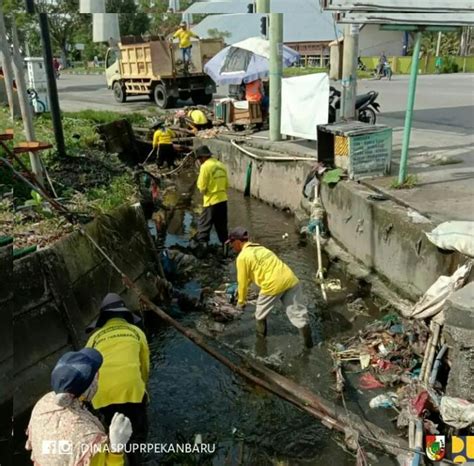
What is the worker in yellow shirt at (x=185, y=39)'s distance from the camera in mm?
18312

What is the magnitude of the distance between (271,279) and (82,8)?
214 inches

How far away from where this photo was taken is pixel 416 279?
6668mm

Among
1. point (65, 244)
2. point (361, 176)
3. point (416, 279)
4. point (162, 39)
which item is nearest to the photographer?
point (65, 244)

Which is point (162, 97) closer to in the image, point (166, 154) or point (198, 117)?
point (198, 117)

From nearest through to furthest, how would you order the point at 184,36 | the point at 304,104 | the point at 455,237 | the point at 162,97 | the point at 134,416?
the point at 134,416 < the point at 455,237 < the point at 304,104 < the point at 184,36 < the point at 162,97

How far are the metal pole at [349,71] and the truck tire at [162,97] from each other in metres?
10.1

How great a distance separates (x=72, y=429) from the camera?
9.60ft

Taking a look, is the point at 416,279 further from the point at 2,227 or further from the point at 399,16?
the point at 2,227

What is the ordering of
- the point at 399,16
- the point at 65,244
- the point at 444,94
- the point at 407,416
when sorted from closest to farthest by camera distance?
1. the point at 407,416
2. the point at 65,244
3. the point at 399,16
4. the point at 444,94

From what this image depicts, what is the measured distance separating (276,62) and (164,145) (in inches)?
171

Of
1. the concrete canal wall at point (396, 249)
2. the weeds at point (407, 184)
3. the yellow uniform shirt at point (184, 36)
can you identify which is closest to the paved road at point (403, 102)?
the yellow uniform shirt at point (184, 36)

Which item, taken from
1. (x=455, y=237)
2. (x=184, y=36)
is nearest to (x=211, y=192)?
(x=455, y=237)

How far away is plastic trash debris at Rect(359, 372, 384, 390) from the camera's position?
5531 mm

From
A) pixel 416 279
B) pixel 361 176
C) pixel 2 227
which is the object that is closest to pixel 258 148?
pixel 361 176
